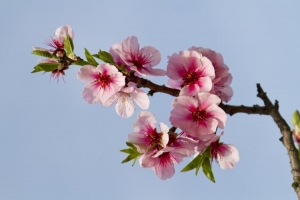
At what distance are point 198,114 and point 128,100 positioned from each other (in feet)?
2.02

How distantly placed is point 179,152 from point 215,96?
46 centimetres

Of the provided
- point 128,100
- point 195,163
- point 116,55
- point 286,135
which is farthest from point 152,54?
point 286,135

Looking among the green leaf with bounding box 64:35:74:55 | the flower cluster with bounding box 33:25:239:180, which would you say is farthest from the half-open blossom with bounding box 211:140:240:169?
the green leaf with bounding box 64:35:74:55

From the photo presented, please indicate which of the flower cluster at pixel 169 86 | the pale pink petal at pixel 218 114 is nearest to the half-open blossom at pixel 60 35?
the flower cluster at pixel 169 86

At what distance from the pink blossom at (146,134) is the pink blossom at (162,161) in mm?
65

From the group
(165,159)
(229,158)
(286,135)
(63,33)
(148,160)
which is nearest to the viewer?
(286,135)

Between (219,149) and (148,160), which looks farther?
(219,149)

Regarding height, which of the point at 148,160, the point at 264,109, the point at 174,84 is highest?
the point at 174,84

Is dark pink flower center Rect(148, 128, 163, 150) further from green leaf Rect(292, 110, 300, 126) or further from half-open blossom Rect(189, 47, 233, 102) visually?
green leaf Rect(292, 110, 300, 126)

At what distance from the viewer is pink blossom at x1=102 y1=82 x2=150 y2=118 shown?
9.54ft

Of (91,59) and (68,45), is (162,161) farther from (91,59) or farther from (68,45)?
(68,45)

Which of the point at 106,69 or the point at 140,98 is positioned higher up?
the point at 106,69

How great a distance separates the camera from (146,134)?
2955mm

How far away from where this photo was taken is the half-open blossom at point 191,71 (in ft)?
9.09
